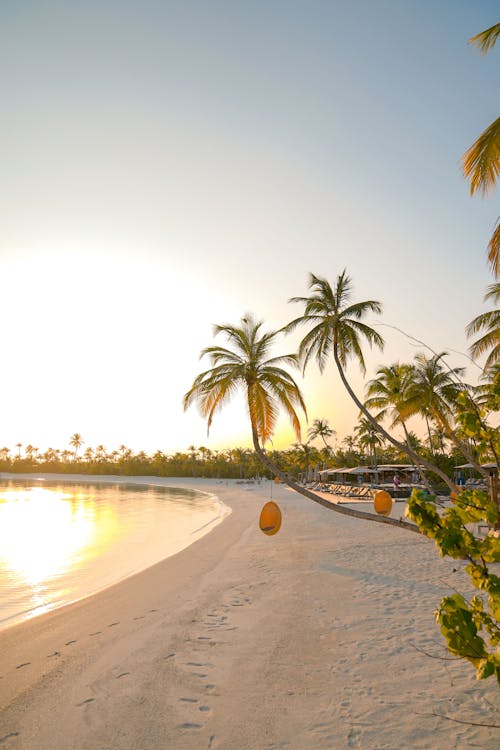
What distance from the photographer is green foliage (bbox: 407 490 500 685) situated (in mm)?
2582

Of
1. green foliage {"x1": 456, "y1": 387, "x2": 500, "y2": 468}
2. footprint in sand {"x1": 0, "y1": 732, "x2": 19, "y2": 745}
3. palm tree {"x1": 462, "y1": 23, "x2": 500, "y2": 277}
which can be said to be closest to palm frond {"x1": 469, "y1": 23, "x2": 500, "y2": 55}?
palm tree {"x1": 462, "y1": 23, "x2": 500, "y2": 277}

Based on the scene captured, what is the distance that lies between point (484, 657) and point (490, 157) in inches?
262

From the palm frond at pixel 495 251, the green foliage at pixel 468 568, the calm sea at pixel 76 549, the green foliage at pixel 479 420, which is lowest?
the calm sea at pixel 76 549

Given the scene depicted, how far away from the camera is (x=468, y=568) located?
2.83 meters

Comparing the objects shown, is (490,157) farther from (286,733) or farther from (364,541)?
(364,541)

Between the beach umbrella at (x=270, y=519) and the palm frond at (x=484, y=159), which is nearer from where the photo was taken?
the palm frond at (x=484, y=159)

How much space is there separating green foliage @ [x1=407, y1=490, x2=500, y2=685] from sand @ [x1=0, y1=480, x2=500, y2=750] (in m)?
2.00

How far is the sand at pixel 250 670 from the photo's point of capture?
4.13 metres

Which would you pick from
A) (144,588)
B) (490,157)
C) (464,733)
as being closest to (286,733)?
(464,733)

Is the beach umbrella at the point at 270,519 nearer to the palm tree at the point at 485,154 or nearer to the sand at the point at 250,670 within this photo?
the sand at the point at 250,670

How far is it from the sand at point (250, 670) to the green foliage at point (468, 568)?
2.00 m

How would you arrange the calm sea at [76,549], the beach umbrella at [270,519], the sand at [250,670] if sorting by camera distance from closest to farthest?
1. the sand at [250,670]
2. the calm sea at [76,549]
3. the beach umbrella at [270,519]

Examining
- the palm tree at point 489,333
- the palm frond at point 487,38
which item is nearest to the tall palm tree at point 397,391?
the palm tree at point 489,333

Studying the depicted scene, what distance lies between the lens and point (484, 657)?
102 inches
